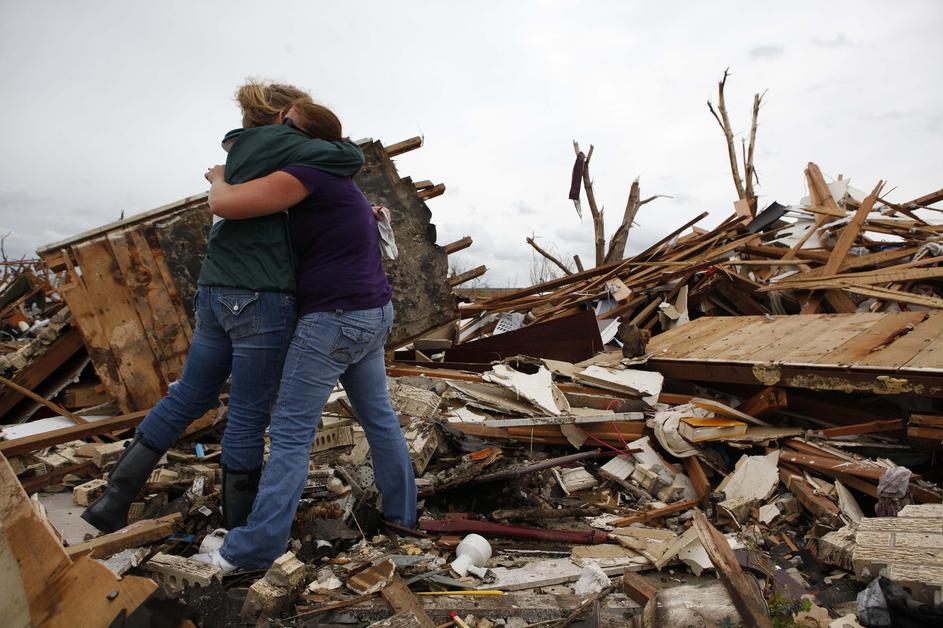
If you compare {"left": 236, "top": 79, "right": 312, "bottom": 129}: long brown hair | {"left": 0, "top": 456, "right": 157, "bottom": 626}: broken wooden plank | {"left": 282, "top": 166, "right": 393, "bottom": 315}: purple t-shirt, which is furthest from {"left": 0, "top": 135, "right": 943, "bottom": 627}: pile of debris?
{"left": 236, "top": 79, "right": 312, "bottom": 129}: long brown hair

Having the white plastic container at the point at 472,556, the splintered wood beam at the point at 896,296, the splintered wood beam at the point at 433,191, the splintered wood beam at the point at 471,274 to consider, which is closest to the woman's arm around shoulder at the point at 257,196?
the white plastic container at the point at 472,556

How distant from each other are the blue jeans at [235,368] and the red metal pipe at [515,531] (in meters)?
0.87

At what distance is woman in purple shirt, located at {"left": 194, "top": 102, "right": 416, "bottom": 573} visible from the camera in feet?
7.72

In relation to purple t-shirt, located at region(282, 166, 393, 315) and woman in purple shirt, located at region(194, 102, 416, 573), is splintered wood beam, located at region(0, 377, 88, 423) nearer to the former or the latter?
woman in purple shirt, located at region(194, 102, 416, 573)

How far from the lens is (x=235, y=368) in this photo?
248 cm

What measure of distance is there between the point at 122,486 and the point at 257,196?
4.35ft

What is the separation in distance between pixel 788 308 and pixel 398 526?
212 inches

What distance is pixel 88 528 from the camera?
291 cm

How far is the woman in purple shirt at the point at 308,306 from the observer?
7.72 ft

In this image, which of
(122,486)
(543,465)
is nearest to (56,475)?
(122,486)

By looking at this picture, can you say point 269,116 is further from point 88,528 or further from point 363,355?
point 88,528

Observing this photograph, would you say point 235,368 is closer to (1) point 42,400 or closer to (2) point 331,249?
(2) point 331,249

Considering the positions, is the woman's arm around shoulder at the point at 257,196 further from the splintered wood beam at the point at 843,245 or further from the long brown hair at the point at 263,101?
the splintered wood beam at the point at 843,245

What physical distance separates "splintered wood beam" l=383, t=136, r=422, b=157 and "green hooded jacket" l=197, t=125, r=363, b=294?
2.74m
